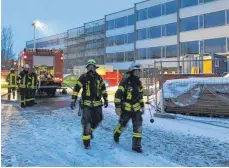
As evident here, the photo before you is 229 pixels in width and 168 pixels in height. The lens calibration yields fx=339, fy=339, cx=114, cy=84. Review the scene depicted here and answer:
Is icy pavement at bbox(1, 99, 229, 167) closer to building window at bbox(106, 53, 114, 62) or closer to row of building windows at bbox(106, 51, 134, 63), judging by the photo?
row of building windows at bbox(106, 51, 134, 63)

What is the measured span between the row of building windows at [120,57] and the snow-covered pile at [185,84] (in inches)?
1572

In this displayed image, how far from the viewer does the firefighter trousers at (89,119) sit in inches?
267

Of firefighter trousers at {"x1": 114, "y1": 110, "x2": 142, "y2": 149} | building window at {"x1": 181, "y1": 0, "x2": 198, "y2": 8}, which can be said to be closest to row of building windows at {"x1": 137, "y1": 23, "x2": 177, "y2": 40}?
building window at {"x1": 181, "y1": 0, "x2": 198, "y2": 8}

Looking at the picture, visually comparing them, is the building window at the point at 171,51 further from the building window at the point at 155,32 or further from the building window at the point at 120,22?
the building window at the point at 120,22

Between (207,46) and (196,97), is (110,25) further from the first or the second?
(196,97)

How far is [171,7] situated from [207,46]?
8.55m

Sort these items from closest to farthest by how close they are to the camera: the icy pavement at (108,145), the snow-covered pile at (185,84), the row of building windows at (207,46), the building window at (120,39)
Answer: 1. the icy pavement at (108,145)
2. the snow-covered pile at (185,84)
3. the row of building windows at (207,46)
4. the building window at (120,39)

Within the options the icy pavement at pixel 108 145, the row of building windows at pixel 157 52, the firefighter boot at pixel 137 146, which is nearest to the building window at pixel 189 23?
the row of building windows at pixel 157 52

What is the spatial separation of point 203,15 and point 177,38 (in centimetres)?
458

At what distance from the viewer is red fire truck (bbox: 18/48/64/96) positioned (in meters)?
19.4

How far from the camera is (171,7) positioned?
43531 mm

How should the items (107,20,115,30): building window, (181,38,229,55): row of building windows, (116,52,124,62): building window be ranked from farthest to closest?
1. (107,20,115,30): building window
2. (116,52,124,62): building window
3. (181,38,229,55): row of building windows

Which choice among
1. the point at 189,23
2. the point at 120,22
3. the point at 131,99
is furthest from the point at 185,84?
the point at 120,22

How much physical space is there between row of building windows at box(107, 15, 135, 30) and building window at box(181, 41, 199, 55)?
12.3 metres
